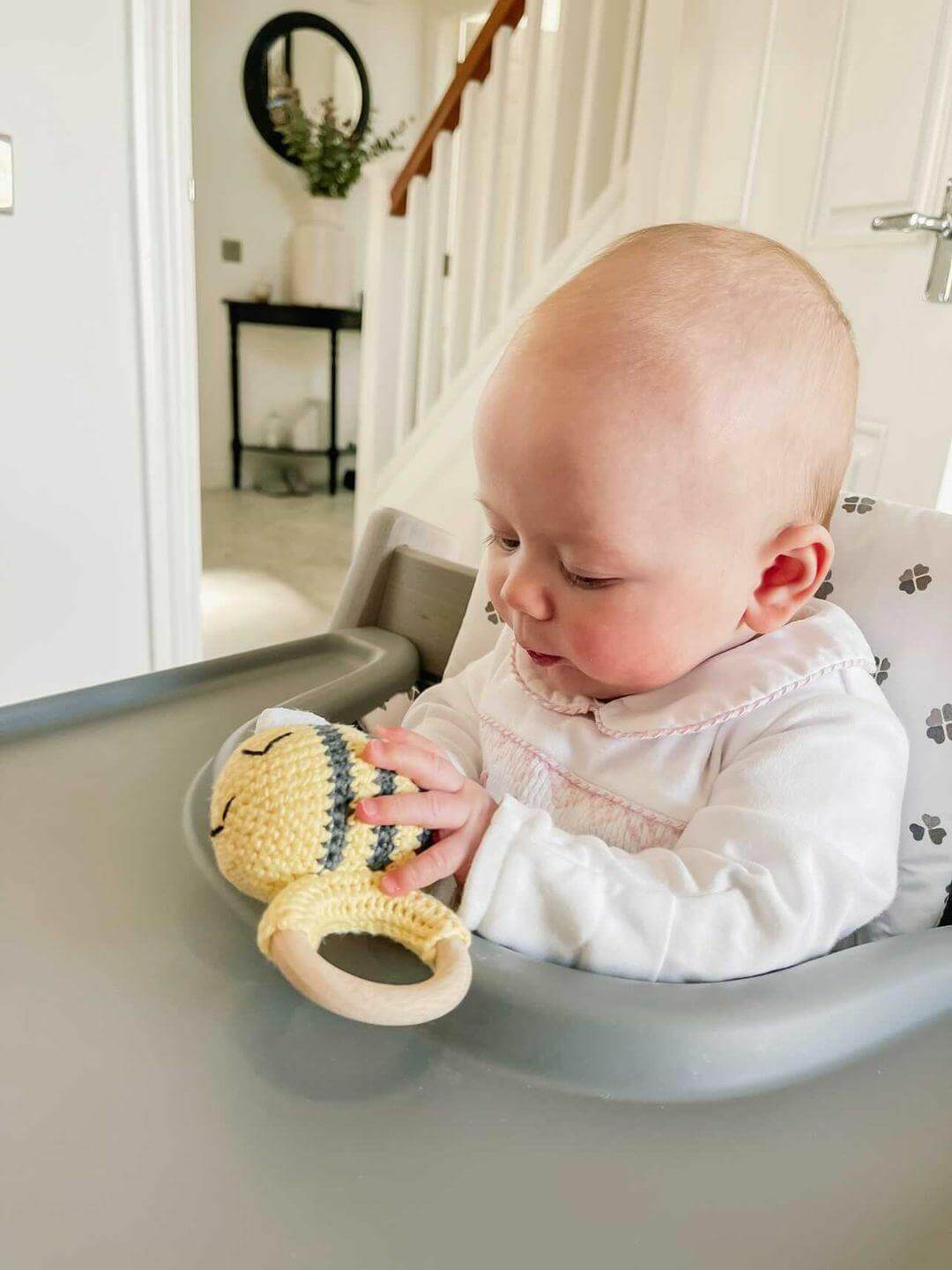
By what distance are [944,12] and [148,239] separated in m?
1.20

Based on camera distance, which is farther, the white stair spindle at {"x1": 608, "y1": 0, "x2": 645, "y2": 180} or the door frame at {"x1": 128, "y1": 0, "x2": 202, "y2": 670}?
the white stair spindle at {"x1": 608, "y1": 0, "x2": 645, "y2": 180}

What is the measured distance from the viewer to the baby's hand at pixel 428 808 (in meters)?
0.42

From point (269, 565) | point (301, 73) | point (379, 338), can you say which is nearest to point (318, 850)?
point (379, 338)

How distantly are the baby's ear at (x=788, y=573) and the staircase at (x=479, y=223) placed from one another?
1.69 metres

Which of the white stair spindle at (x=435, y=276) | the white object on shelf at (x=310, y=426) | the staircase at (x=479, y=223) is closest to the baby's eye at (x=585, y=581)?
the staircase at (x=479, y=223)

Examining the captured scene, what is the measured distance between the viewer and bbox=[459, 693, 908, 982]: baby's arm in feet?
1.44

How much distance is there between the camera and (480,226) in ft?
7.72

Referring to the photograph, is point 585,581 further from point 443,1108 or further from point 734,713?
point 443,1108

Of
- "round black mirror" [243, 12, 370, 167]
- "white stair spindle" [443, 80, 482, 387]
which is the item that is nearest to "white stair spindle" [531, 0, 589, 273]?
"white stair spindle" [443, 80, 482, 387]

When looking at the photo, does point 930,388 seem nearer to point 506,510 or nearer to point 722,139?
point 722,139

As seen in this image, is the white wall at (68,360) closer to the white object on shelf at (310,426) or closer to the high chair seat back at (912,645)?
the high chair seat back at (912,645)

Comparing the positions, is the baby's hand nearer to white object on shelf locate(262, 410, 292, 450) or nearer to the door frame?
the door frame

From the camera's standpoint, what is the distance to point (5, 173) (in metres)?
1.23

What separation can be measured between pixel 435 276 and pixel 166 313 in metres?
1.29
